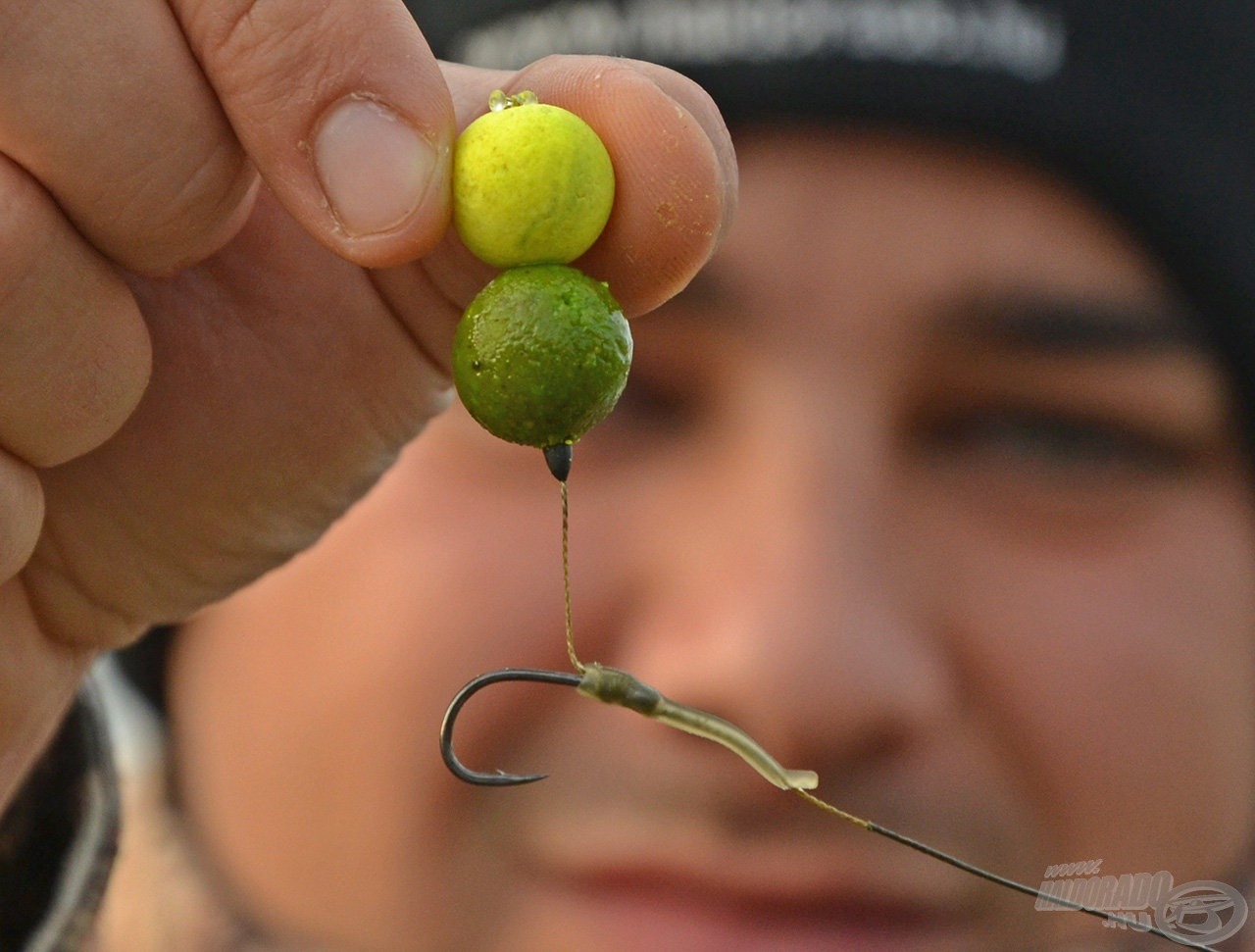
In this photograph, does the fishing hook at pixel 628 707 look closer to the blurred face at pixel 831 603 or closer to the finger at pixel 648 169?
→ the finger at pixel 648 169

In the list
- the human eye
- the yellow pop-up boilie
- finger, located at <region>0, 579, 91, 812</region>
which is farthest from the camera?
the human eye

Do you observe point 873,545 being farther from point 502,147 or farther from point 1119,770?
point 502,147

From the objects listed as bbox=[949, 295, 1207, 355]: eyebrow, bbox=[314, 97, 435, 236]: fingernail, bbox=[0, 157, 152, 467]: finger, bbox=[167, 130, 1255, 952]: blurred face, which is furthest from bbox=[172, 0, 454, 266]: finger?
bbox=[949, 295, 1207, 355]: eyebrow

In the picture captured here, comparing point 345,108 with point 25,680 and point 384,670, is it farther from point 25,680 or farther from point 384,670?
point 384,670

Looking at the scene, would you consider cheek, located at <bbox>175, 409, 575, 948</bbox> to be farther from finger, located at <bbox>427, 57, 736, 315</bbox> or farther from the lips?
finger, located at <bbox>427, 57, 736, 315</bbox>

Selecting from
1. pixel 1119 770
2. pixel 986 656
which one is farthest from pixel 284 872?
pixel 1119 770

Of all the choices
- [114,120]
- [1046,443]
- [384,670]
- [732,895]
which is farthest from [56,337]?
[1046,443]
